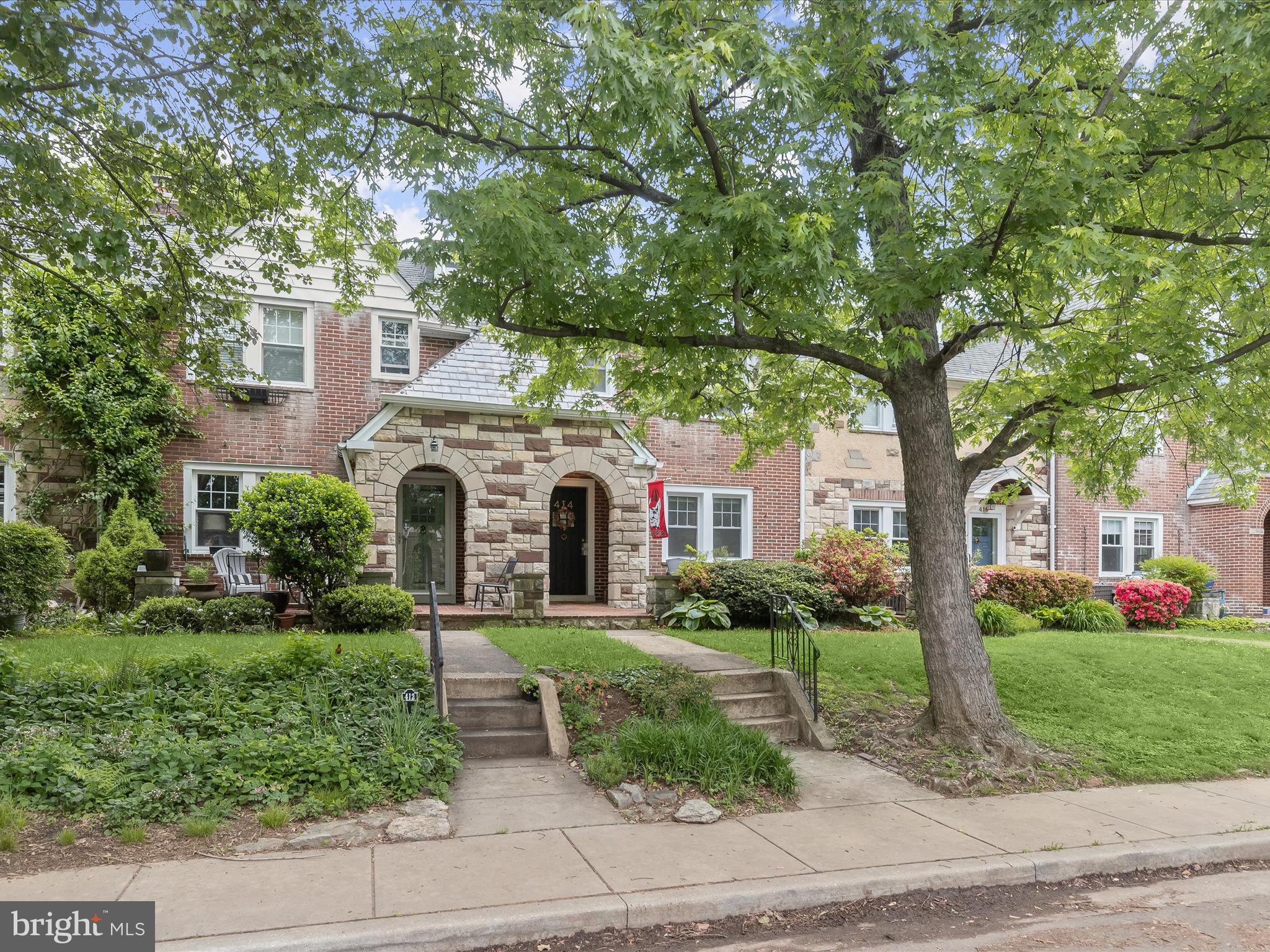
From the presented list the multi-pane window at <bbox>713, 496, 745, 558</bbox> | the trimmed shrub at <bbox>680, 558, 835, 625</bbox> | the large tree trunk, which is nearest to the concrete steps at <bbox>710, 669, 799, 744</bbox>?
the large tree trunk

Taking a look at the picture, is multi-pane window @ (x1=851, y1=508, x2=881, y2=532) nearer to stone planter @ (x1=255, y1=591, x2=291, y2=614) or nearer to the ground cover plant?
stone planter @ (x1=255, y1=591, x2=291, y2=614)

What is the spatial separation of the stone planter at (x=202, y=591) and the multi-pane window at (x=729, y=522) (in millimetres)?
9114

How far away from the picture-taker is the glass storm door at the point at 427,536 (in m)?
16.1

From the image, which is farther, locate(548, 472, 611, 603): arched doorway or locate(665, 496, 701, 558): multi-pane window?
locate(665, 496, 701, 558): multi-pane window

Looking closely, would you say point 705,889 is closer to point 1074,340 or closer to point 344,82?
point 1074,340

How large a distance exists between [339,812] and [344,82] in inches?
224

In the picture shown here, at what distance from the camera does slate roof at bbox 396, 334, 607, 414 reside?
14562 mm

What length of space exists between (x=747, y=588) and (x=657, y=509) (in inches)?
85.0

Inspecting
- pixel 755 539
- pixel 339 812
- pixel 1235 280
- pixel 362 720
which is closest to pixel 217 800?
pixel 339 812

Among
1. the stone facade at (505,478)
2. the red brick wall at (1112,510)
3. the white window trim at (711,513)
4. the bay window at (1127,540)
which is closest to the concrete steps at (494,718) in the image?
the stone facade at (505,478)

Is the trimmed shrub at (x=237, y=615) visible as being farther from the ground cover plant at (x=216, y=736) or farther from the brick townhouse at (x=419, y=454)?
the ground cover plant at (x=216, y=736)

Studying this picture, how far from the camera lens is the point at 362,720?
732 centimetres

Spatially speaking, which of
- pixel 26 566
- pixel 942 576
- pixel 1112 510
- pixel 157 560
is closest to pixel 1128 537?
pixel 1112 510

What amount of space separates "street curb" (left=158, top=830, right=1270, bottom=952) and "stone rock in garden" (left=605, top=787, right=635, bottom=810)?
63.6 inches
